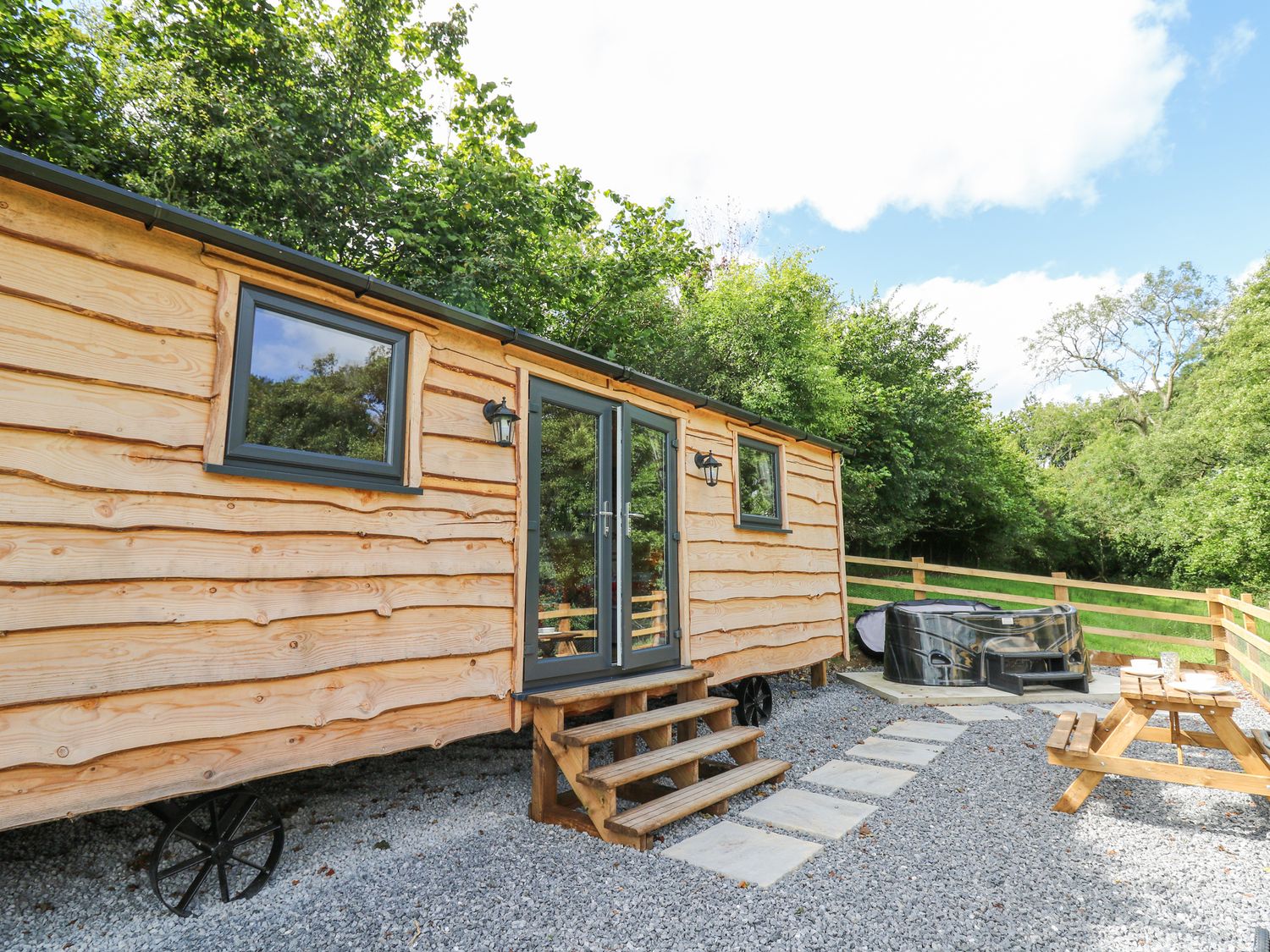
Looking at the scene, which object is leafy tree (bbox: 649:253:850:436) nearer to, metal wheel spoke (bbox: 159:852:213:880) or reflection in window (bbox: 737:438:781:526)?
reflection in window (bbox: 737:438:781:526)

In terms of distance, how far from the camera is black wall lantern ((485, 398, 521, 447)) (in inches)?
133

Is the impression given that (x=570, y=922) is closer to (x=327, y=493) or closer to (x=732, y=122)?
(x=327, y=493)

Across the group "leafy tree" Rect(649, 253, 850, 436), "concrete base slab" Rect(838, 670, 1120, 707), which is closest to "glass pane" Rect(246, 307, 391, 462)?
"concrete base slab" Rect(838, 670, 1120, 707)

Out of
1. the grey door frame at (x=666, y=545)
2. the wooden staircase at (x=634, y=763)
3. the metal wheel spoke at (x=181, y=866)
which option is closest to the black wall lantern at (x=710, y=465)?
the grey door frame at (x=666, y=545)

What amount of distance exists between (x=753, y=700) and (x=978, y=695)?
7.53ft

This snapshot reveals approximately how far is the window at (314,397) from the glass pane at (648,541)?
1.68 meters

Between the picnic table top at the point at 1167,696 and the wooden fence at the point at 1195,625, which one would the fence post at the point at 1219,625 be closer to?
the wooden fence at the point at 1195,625

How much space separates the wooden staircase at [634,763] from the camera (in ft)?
9.47

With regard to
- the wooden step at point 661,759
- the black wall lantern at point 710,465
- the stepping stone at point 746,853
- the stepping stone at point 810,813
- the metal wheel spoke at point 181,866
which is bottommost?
the stepping stone at point 810,813

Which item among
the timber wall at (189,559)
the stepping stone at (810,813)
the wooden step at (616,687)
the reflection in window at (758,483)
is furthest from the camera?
the reflection in window at (758,483)

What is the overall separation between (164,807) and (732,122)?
11267mm

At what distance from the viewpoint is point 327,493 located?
2.73 m

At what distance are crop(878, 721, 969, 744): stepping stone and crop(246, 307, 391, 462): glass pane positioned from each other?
427 cm

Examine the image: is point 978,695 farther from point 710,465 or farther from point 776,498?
point 710,465
